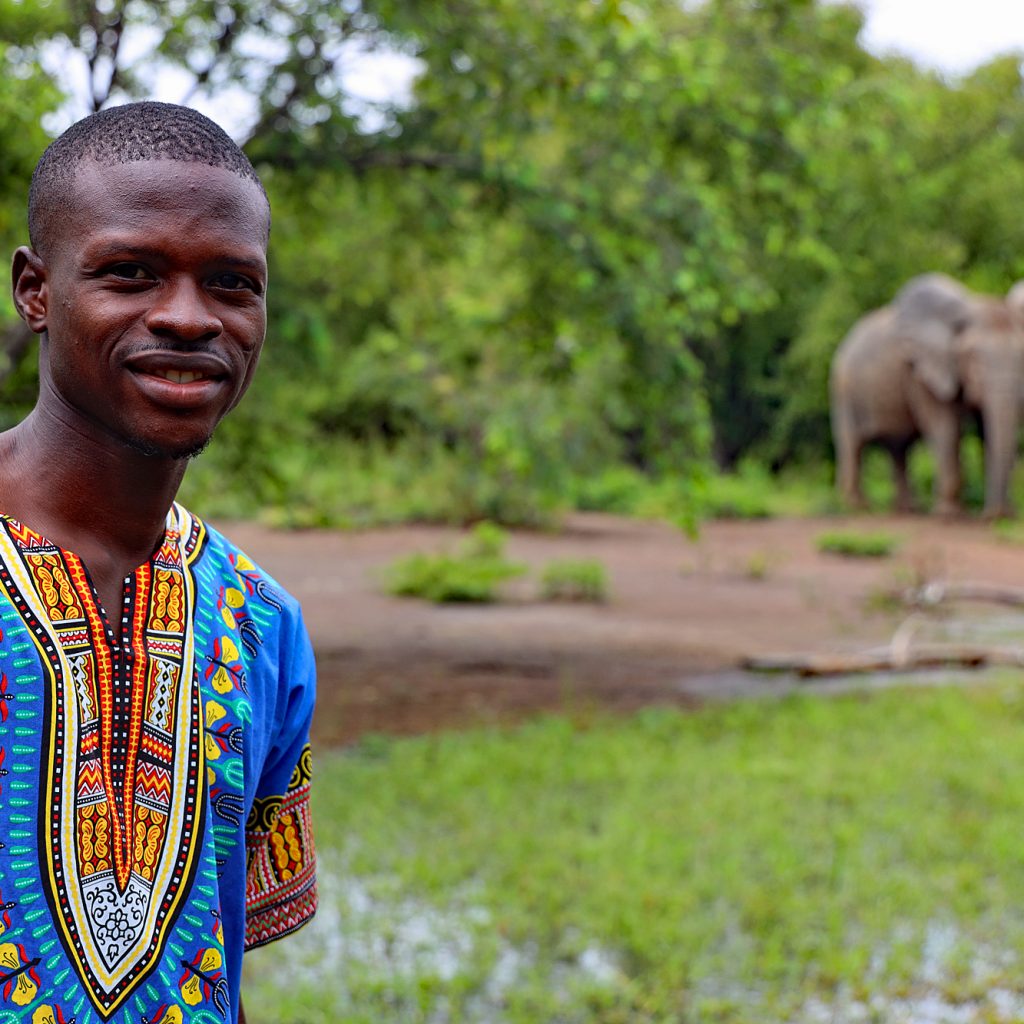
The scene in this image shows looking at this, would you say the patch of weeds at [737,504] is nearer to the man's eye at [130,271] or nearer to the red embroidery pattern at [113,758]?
the red embroidery pattern at [113,758]

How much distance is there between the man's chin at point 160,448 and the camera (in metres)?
1.32

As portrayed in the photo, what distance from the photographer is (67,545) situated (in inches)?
53.5

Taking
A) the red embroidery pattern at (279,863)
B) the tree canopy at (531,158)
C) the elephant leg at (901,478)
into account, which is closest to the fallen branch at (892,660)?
the tree canopy at (531,158)

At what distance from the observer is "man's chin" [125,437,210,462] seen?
132cm

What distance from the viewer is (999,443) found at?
16.5 meters

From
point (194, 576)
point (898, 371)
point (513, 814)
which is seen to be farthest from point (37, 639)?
point (898, 371)

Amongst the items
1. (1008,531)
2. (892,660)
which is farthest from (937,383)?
(892,660)

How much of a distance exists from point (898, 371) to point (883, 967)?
15.2 metres

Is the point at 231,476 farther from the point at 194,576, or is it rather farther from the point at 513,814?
the point at 194,576

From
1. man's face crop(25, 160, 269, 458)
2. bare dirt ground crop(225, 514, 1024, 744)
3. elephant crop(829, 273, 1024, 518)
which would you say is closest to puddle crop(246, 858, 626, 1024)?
bare dirt ground crop(225, 514, 1024, 744)

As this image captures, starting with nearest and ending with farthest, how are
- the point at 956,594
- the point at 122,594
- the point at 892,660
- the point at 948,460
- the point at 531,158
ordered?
the point at 122,594 → the point at 531,158 → the point at 892,660 → the point at 956,594 → the point at 948,460

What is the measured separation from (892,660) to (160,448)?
769 cm

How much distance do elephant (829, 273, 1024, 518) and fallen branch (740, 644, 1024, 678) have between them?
835 centimetres

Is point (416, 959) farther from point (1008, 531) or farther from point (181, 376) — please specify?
point (1008, 531)
